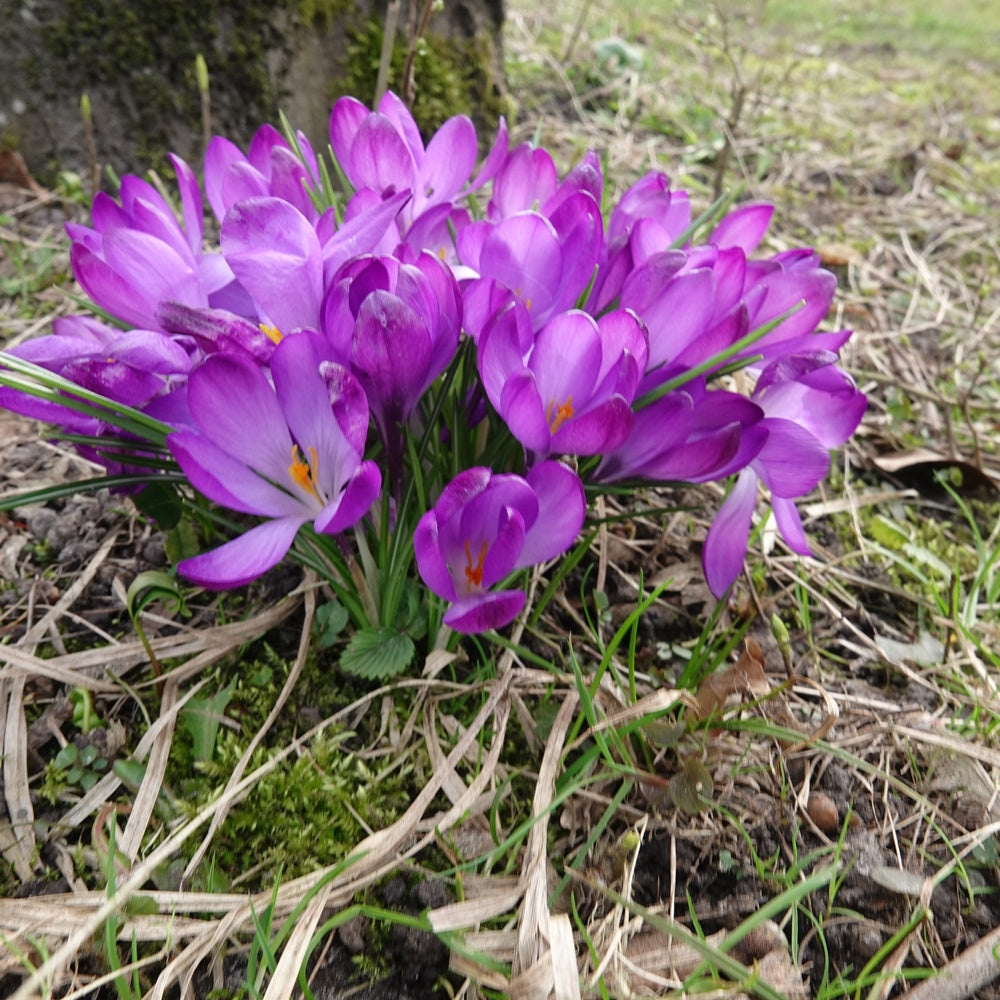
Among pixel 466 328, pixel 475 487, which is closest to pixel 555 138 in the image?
pixel 466 328

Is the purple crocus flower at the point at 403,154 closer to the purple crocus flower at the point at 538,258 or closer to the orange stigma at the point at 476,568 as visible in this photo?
the purple crocus flower at the point at 538,258

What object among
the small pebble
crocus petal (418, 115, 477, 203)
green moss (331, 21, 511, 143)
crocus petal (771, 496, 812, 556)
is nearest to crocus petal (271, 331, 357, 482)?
crocus petal (418, 115, 477, 203)

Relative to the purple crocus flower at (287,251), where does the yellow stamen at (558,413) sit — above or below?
below

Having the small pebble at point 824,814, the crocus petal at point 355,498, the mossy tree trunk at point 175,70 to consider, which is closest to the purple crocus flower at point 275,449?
the crocus petal at point 355,498

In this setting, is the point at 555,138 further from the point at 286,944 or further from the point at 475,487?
the point at 286,944

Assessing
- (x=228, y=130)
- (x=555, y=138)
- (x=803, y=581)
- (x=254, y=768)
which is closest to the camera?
(x=254, y=768)

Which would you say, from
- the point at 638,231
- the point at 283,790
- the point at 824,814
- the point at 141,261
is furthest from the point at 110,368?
the point at 824,814
